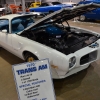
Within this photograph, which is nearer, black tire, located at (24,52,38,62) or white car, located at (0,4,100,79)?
white car, located at (0,4,100,79)

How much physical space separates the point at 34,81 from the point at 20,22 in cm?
219

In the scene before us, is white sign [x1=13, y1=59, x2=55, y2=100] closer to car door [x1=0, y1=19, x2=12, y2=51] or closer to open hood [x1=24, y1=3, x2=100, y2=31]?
open hood [x1=24, y1=3, x2=100, y2=31]

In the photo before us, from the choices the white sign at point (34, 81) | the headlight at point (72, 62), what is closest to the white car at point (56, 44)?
the headlight at point (72, 62)

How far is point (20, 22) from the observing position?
11.7ft

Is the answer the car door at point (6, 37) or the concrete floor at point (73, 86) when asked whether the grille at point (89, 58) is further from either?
the car door at point (6, 37)

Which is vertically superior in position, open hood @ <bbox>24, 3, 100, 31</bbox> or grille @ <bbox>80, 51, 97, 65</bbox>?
open hood @ <bbox>24, 3, 100, 31</bbox>

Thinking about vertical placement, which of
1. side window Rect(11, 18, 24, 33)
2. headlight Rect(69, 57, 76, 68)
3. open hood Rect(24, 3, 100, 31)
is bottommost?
headlight Rect(69, 57, 76, 68)

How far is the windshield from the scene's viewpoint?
11.2ft

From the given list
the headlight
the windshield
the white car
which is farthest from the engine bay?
the windshield

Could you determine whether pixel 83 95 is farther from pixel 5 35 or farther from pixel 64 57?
pixel 5 35

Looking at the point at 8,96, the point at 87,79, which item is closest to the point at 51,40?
the point at 87,79

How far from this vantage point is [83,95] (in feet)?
7.82

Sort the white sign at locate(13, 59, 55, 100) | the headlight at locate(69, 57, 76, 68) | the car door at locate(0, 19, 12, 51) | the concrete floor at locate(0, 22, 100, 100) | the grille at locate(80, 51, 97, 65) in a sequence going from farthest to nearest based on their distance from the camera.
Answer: the car door at locate(0, 19, 12, 51), the grille at locate(80, 51, 97, 65), the concrete floor at locate(0, 22, 100, 100), the headlight at locate(69, 57, 76, 68), the white sign at locate(13, 59, 55, 100)

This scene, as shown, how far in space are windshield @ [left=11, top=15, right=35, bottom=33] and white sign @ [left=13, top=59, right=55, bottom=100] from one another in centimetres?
188
